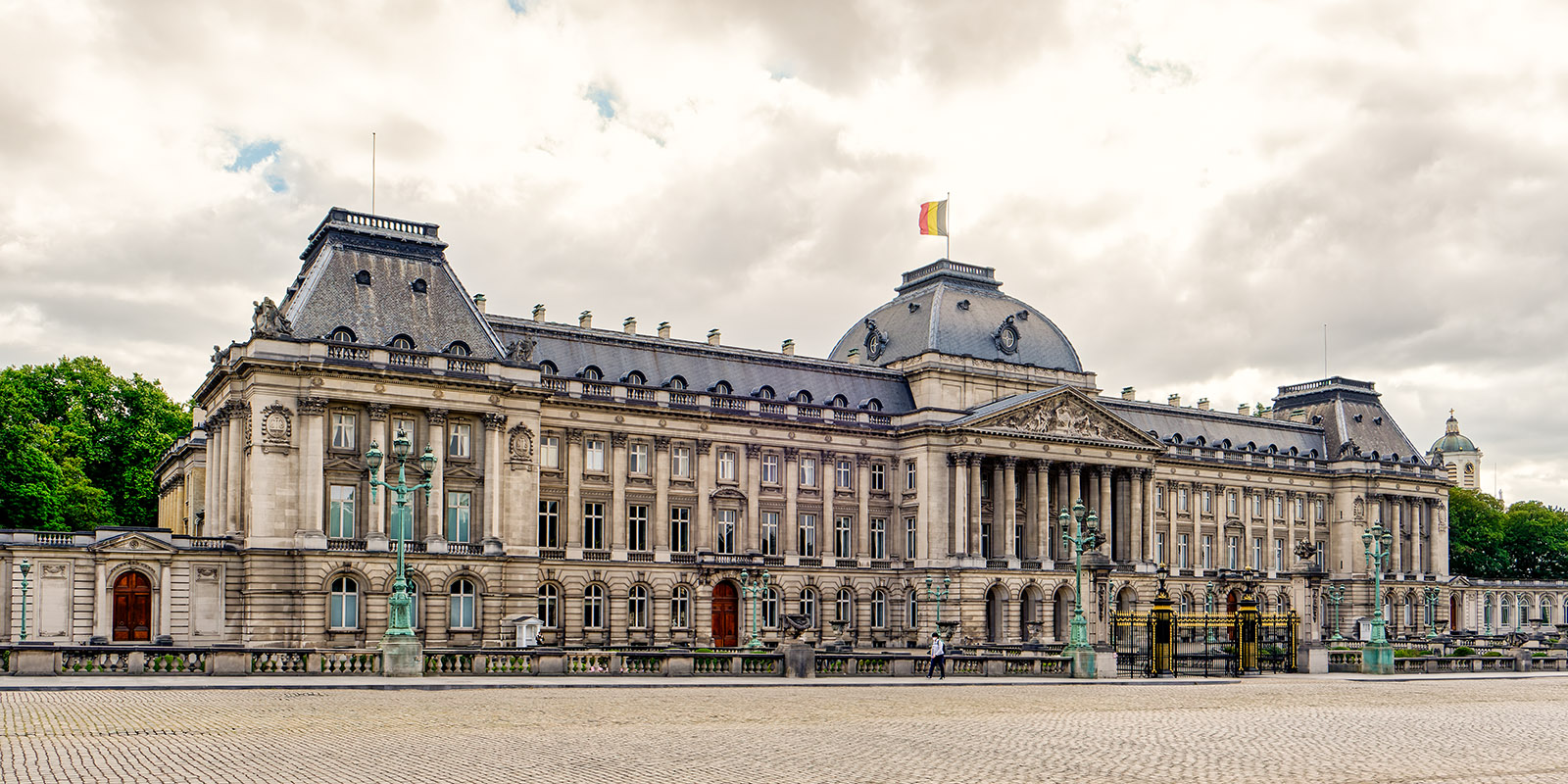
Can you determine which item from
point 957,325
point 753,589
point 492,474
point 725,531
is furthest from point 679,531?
→ point 957,325

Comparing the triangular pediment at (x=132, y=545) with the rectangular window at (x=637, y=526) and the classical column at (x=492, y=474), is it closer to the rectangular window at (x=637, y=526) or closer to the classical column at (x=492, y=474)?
the classical column at (x=492, y=474)

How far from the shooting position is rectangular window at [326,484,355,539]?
6595cm

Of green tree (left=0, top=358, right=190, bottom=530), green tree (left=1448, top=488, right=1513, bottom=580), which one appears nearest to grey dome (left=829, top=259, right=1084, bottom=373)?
green tree (left=0, top=358, right=190, bottom=530)

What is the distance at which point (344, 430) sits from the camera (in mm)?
66625

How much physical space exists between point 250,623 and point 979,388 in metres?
44.8

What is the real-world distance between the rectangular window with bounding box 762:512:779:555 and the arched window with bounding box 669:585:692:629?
6.00m

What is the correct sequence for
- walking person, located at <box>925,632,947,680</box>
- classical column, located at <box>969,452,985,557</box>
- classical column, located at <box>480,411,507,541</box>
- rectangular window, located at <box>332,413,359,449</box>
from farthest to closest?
classical column, located at <box>969,452,985,557</box> < classical column, located at <box>480,411,507,541</box> < rectangular window, located at <box>332,413,359,449</box> < walking person, located at <box>925,632,947,680</box>

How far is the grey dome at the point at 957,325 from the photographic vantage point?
298 feet

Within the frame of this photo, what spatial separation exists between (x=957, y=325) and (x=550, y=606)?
102 feet

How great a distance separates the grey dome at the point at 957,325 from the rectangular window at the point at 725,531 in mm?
15808

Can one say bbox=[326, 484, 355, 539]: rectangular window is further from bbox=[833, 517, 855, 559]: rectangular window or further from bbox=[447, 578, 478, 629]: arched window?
bbox=[833, 517, 855, 559]: rectangular window

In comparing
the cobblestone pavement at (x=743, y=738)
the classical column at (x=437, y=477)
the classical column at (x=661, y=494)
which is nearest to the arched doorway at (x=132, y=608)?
the classical column at (x=437, y=477)

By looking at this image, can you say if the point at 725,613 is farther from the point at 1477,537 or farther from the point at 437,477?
the point at 1477,537

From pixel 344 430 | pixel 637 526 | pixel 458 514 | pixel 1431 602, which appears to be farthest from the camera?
pixel 1431 602
